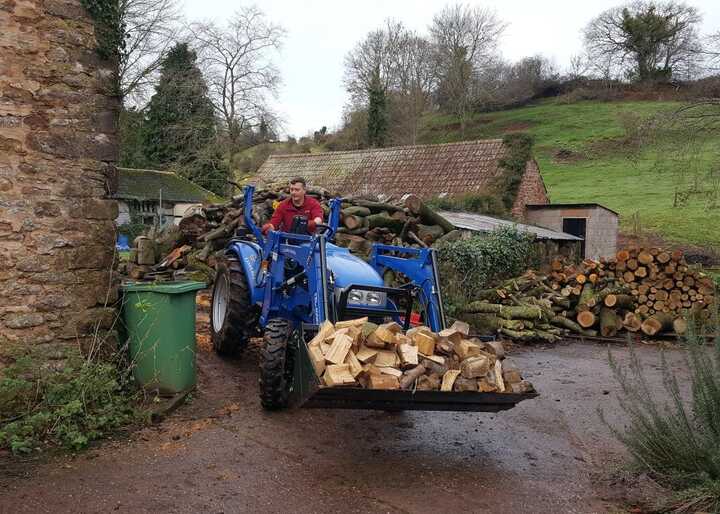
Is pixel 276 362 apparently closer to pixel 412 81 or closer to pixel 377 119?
pixel 377 119

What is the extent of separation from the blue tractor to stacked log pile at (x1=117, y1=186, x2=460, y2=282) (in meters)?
4.93

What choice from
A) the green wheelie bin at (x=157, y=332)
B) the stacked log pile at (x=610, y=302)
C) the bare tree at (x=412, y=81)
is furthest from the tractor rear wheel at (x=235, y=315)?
the bare tree at (x=412, y=81)

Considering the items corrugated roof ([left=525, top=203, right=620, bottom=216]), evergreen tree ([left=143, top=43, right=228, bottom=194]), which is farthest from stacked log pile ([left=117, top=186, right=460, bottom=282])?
evergreen tree ([left=143, top=43, right=228, bottom=194])

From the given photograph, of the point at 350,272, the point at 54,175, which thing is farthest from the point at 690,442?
the point at 54,175

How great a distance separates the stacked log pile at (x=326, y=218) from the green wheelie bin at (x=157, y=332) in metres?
6.22

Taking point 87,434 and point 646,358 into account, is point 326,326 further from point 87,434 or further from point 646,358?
point 646,358

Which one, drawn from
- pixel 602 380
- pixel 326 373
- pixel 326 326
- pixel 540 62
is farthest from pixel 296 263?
pixel 540 62

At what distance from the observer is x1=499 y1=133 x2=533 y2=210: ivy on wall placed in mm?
21359

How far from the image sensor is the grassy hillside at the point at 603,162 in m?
26.4

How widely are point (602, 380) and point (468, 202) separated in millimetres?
12572

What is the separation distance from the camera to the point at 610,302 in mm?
11844

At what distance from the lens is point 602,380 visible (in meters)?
8.42

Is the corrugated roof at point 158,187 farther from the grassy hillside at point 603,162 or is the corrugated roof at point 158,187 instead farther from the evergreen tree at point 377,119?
the grassy hillside at point 603,162

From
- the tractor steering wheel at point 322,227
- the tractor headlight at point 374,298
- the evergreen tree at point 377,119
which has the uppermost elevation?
the evergreen tree at point 377,119
